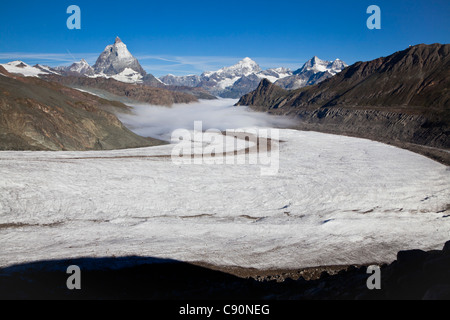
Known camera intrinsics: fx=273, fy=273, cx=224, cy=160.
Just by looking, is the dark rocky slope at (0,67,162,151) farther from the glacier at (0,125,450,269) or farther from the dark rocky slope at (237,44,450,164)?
the dark rocky slope at (237,44,450,164)

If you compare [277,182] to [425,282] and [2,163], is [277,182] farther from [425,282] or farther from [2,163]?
[2,163]

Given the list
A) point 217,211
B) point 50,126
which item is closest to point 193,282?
point 217,211

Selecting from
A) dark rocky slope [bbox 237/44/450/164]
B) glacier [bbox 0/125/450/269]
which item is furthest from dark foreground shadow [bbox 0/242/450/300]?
dark rocky slope [bbox 237/44/450/164]

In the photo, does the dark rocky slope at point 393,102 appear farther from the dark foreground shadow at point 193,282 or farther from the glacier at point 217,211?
the dark foreground shadow at point 193,282

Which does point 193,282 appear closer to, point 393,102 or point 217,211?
point 217,211

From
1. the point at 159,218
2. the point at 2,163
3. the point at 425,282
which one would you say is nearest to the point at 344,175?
the point at 159,218
